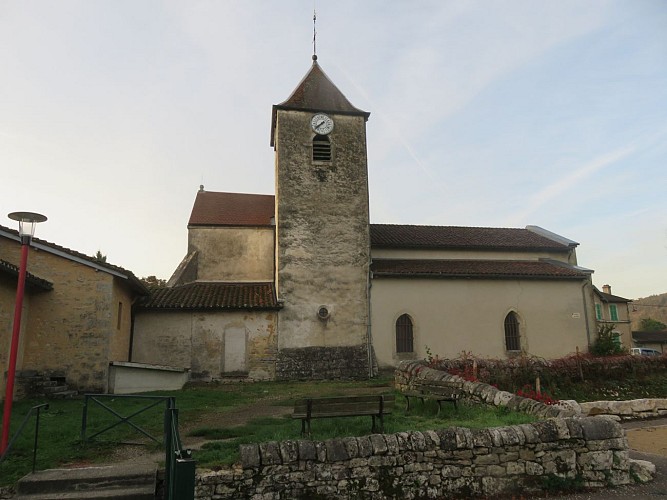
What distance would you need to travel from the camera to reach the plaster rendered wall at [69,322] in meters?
14.2

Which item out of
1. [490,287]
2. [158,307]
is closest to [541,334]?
[490,287]

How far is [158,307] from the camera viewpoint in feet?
59.0

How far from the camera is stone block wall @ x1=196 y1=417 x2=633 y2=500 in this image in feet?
22.0

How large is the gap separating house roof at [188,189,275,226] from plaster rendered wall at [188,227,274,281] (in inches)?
16.1

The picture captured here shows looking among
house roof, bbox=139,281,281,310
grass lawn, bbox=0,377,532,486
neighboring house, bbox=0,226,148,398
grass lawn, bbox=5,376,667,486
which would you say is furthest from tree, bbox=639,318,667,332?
neighboring house, bbox=0,226,148,398

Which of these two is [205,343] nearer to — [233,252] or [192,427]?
[233,252]

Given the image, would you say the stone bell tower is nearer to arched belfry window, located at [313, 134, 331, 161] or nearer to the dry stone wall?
arched belfry window, located at [313, 134, 331, 161]

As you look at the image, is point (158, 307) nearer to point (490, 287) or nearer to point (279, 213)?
point (279, 213)

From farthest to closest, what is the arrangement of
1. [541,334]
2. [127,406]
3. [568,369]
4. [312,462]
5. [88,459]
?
1. [541,334]
2. [568,369]
3. [127,406]
4. [88,459]
5. [312,462]

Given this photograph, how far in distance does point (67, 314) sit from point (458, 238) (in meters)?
17.6

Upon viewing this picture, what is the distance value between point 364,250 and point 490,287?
5.96 metres

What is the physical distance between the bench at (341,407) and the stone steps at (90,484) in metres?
2.37

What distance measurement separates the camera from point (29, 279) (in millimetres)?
12945

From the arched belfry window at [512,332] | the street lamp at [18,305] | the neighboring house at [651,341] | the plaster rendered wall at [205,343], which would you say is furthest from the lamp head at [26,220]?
the neighboring house at [651,341]
